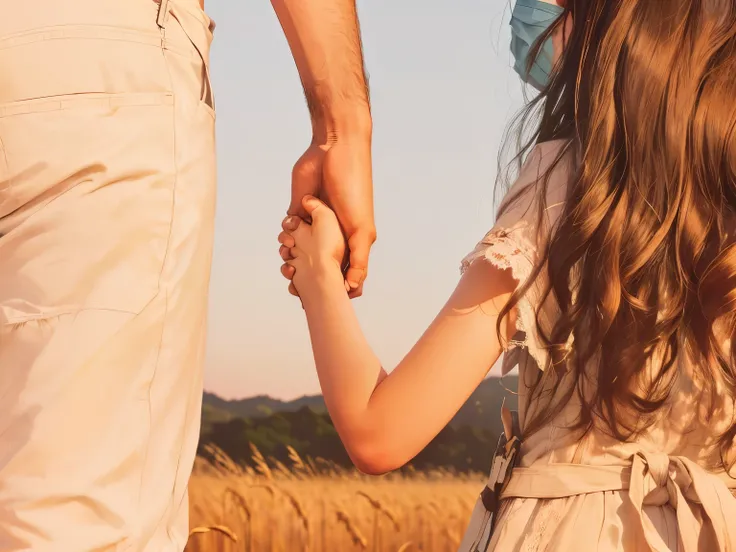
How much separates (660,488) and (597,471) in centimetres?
8

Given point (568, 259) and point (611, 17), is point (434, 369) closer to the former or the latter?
point (568, 259)

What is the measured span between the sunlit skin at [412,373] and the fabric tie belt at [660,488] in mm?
166

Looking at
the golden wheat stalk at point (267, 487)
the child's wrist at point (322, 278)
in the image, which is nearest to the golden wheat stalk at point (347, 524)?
the golden wheat stalk at point (267, 487)

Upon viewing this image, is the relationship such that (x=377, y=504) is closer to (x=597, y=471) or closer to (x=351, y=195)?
(x=351, y=195)

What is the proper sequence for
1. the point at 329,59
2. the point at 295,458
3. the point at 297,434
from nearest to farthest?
the point at 329,59 → the point at 295,458 → the point at 297,434

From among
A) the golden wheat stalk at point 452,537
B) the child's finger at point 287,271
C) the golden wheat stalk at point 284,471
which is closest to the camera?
the child's finger at point 287,271

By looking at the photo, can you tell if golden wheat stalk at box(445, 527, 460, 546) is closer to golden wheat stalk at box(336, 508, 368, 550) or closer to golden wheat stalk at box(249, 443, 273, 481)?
golden wheat stalk at box(336, 508, 368, 550)

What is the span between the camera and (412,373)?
1.24 m

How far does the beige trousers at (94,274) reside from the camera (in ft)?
3.65

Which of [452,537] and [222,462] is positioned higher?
[222,462]

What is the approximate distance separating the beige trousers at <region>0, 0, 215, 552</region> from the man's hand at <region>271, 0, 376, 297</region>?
1.56 ft

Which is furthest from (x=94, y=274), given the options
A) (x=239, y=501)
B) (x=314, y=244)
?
(x=239, y=501)

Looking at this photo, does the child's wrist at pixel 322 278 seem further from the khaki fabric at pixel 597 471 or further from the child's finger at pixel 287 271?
the khaki fabric at pixel 597 471

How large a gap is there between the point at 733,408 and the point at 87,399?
822 mm
